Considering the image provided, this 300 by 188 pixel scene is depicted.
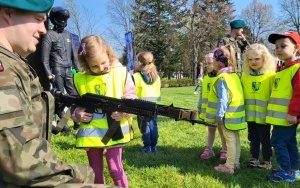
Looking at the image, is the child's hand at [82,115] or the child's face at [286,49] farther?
the child's face at [286,49]

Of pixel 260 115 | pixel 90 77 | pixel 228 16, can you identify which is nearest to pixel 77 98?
pixel 90 77

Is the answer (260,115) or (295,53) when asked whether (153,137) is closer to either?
(260,115)

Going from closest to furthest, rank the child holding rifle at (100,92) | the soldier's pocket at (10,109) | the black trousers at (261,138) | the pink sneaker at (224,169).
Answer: the soldier's pocket at (10,109) → the child holding rifle at (100,92) → the pink sneaker at (224,169) → the black trousers at (261,138)

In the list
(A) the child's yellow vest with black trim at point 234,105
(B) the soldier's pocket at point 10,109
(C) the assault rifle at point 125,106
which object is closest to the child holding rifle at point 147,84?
(A) the child's yellow vest with black trim at point 234,105

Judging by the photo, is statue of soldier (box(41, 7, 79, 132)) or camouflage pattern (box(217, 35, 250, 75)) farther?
statue of soldier (box(41, 7, 79, 132))

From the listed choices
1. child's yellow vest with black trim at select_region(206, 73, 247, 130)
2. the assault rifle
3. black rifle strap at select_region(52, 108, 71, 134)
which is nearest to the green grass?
child's yellow vest with black trim at select_region(206, 73, 247, 130)

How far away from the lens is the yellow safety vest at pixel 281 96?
3.67 m

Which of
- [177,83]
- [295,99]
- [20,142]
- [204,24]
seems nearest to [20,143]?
[20,142]

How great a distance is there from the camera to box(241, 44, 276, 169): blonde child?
13.5ft

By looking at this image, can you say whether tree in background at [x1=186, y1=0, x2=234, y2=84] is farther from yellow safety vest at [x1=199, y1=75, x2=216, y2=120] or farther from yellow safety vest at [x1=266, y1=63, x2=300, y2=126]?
yellow safety vest at [x1=266, y1=63, x2=300, y2=126]

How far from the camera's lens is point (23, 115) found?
1243 mm

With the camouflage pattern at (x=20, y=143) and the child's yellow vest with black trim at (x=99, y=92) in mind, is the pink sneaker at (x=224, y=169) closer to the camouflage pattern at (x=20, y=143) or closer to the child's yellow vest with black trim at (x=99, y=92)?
the child's yellow vest with black trim at (x=99, y=92)

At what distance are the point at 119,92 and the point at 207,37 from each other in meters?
42.4

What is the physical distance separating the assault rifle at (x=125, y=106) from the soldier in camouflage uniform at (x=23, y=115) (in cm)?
96
